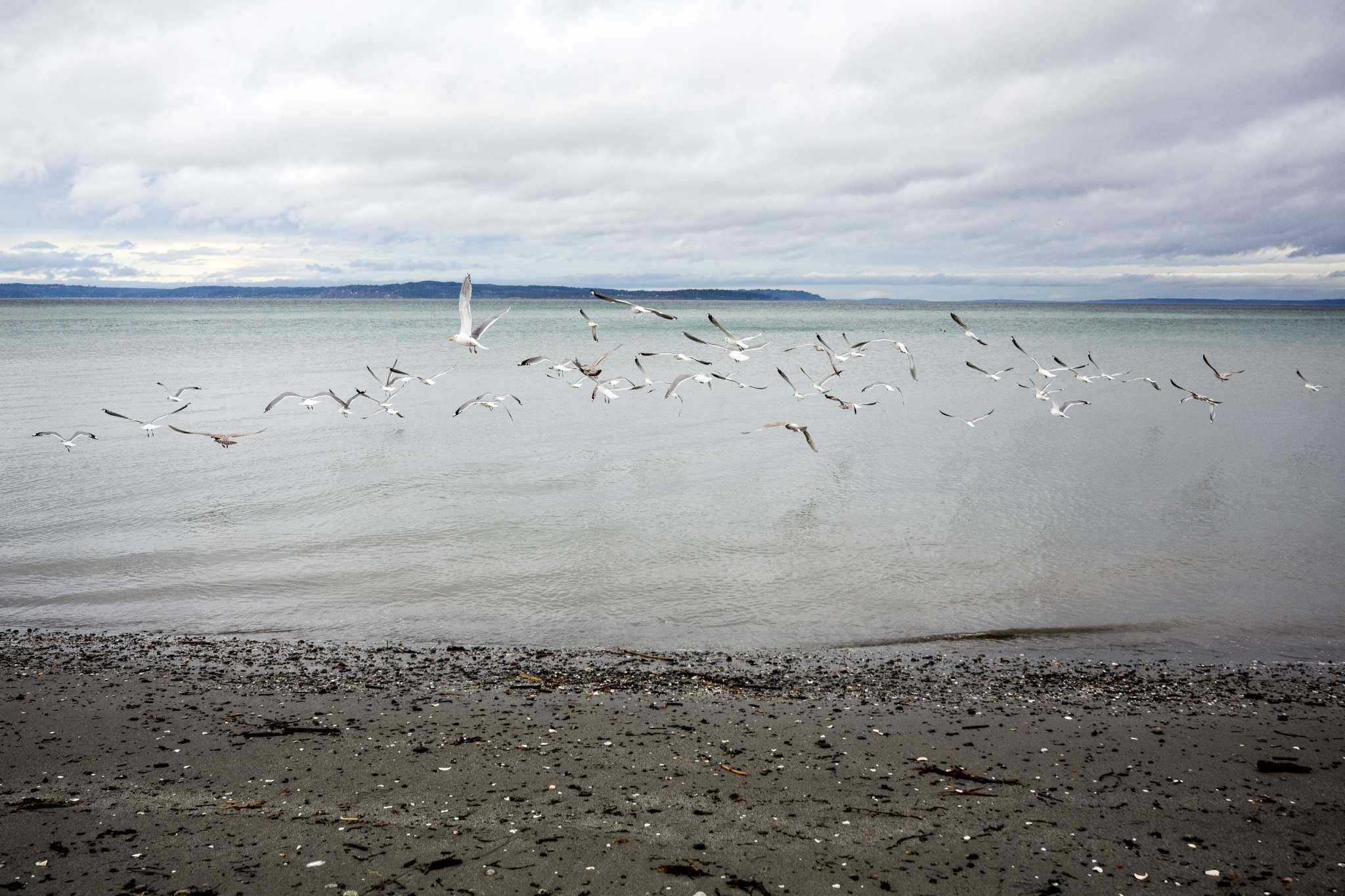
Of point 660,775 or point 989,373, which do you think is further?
point 989,373

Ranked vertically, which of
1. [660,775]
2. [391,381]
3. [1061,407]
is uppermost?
[391,381]

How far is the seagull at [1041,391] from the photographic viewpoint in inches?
976

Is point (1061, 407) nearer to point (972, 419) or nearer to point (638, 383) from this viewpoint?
point (972, 419)

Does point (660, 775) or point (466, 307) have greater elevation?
point (466, 307)

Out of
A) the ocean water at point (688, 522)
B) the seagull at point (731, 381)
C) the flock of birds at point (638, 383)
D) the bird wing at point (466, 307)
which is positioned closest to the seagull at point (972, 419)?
the flock of birds at point (638, 383)

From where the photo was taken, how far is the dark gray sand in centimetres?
537

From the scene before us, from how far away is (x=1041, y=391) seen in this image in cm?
2466

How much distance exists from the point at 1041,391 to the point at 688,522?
1454 centimetres

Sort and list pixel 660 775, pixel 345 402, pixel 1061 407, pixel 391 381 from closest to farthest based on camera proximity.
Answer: pixel 660 775 < pixel 345 402 < pixel 391 381 < pixel 1061 407

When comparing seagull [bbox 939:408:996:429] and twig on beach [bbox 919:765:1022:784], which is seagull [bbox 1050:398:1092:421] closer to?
seagull [bbox 939:408:996:429]

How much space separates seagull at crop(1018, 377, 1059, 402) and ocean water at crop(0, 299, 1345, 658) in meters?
0.71

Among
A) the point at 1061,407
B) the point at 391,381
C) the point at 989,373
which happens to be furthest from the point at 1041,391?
the point at 391,381

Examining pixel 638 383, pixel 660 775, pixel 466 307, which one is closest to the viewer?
pixel 660 775

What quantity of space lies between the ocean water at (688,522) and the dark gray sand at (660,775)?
1.37 metres
